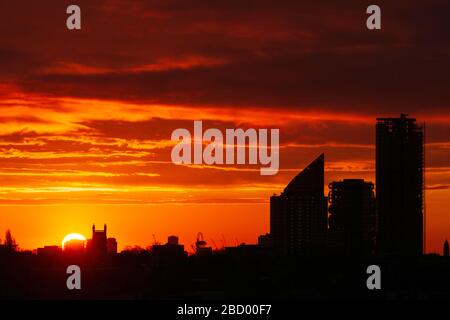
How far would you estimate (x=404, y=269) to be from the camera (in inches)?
7293
